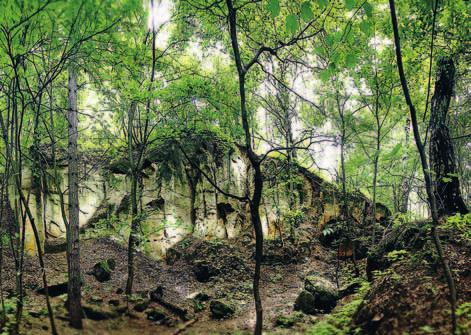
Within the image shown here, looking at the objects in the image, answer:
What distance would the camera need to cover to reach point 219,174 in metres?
13.8

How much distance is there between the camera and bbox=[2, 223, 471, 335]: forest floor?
429cm

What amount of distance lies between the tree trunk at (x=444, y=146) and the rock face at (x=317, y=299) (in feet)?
10.4

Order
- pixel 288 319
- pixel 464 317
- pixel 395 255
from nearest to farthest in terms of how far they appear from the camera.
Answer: pixel 464 317, pixel 395 255, pixel 288 319

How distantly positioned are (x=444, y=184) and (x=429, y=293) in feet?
10.3

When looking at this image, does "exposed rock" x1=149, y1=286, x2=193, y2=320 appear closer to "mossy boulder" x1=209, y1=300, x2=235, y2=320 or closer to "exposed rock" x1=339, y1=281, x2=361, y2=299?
"mossy boulder" x1=209, y1=300, x2=235, y2=320

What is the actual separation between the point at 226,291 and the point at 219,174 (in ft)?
17.9

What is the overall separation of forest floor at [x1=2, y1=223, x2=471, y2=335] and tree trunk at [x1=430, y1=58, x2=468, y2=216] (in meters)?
1.37

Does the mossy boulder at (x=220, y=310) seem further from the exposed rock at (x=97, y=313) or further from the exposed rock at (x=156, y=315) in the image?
the exposed rock at (x=97, y=313)

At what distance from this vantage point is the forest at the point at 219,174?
4.18 metres

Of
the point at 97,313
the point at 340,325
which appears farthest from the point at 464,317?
the point at 97,313

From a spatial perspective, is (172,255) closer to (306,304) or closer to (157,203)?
(157,203)

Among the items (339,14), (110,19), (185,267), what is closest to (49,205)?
(185,267)

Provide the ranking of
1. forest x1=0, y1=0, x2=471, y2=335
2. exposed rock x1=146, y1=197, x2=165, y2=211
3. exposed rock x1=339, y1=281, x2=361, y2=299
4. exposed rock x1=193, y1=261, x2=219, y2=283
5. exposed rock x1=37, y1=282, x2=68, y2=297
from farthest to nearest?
exposed rock x1=146, y1=197, x2=165, y2=211 < exposed rock x1=193, y1=261, x2=219, y2=283 < exposed rock x1=339, y1=281, x2=361, y2=299 < exposed rock x1=37, y1=282, x2=68, y2=297 < forest x1=0, y1=0, x2=471, y2=335

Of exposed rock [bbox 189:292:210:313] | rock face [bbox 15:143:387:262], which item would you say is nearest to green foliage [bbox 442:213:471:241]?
exposed rock [bbox 189:292:210:313]
